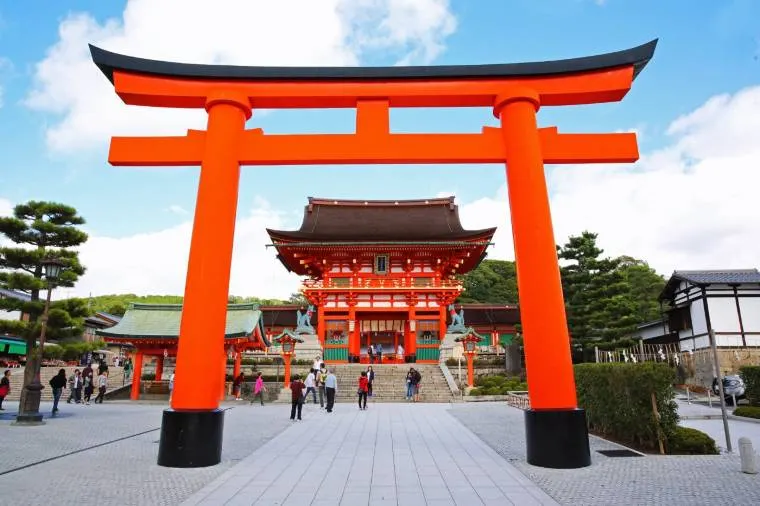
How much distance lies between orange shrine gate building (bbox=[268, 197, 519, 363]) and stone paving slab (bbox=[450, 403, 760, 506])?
18.7 metres

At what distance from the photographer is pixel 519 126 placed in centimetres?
775

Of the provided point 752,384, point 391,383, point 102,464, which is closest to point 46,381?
point 391,383

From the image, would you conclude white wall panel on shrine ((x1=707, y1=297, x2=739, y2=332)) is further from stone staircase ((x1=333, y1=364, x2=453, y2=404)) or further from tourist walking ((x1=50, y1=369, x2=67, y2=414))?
tourist walking ((x1=50, y1=369, x2=67, y2=414))

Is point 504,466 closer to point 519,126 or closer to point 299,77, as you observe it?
point 519,126

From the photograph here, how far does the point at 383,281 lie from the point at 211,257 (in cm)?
2144

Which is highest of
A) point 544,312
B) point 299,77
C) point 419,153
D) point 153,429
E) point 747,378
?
point 299,77

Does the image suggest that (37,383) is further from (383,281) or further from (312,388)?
(383,281)

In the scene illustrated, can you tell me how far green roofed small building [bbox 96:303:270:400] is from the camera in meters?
20.3

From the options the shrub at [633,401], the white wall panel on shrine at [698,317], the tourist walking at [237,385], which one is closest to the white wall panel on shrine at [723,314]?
the white wall panel on shrine at [698,317]

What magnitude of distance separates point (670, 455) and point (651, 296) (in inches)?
1675

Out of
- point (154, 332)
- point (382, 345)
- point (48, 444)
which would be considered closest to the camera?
point (48, 444)

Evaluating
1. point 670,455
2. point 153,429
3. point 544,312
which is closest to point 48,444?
point 153,429

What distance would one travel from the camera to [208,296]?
7.04 meters

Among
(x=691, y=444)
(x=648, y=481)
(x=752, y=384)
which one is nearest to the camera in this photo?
(x=648, y=481)
